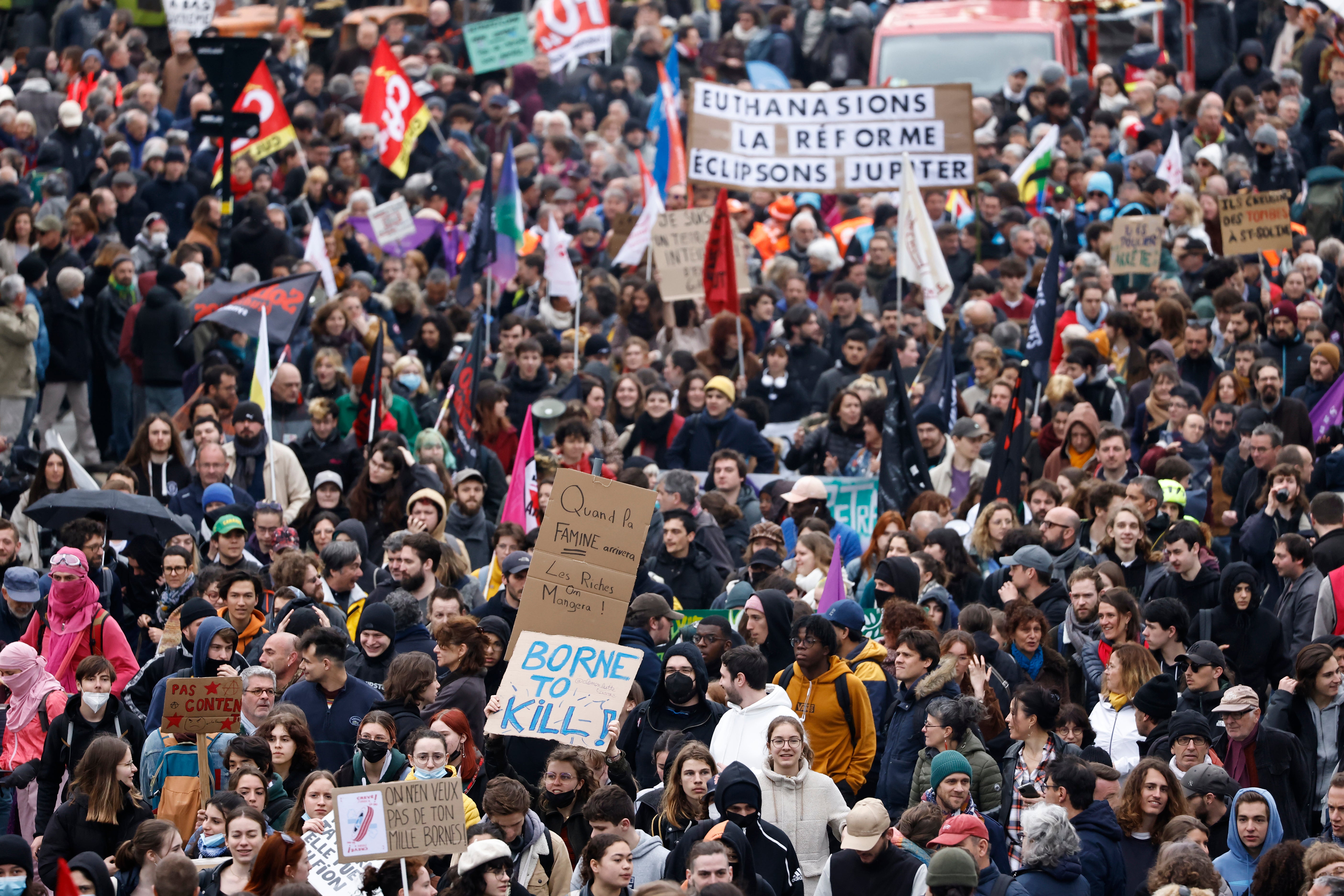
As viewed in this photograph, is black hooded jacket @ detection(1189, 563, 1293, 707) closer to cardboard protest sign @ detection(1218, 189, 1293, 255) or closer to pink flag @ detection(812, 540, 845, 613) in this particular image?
pink flag @ detection(812, 540, 845, 613)

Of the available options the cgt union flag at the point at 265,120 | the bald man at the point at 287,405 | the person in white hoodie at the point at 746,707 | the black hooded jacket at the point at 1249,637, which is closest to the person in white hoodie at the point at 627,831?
the person in white hoodie at the point at 746,707

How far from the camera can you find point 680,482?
1218cm

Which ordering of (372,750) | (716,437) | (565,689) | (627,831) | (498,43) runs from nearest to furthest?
(627,831) < (372,750) < (565,689) < (716,437) < (498,43)

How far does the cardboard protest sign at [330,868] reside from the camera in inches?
313

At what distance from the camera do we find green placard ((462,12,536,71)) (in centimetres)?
2539

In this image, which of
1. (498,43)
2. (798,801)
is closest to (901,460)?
(798,801)

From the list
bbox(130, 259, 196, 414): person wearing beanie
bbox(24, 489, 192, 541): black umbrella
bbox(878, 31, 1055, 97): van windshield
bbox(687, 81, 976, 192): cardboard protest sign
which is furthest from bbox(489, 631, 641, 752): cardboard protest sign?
bbox(878, 31, 1055, 97): van windshield

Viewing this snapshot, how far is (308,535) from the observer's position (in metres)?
13.2

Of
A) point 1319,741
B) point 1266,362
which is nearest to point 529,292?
point 1266,362

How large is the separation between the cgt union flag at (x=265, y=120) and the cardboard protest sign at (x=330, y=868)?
12328 mm

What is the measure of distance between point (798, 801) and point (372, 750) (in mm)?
1797

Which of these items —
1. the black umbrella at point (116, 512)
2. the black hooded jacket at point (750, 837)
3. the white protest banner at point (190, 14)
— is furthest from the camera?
the white protest banner at point (190, 14)

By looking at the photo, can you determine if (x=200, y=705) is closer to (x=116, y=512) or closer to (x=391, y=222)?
(x=116, y=512)

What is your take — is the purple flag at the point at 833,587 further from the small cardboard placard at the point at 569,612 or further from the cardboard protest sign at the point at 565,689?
the cardboard protest sign at the point at 565,689
